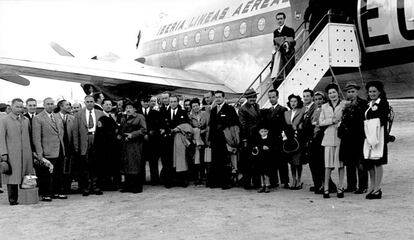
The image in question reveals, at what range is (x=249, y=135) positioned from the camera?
824cm

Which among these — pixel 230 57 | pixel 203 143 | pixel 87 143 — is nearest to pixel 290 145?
pixel 203 143

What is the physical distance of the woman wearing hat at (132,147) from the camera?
8422 mm

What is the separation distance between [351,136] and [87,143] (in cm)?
411

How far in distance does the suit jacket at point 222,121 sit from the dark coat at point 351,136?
1982 mm

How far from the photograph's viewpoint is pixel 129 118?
8.66m

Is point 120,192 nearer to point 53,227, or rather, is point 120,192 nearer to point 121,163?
point 121,163

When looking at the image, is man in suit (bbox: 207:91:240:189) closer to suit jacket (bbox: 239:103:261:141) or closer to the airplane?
suit jacket (bbox: 239:103:261:141)

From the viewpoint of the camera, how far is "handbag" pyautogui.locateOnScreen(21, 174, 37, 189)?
7367 millimetres

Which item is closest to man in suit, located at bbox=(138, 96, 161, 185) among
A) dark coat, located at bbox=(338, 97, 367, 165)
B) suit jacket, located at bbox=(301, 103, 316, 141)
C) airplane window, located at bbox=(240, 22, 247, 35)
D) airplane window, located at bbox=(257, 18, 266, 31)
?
suit jacket, located at bbox=(301, 103, 316, 141)

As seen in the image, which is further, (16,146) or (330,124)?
(16,146)

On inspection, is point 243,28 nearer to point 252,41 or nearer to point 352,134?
point 252,41

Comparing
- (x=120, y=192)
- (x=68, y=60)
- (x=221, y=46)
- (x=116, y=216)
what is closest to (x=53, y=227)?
(x=116, y=216)

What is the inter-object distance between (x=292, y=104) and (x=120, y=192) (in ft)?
10.4

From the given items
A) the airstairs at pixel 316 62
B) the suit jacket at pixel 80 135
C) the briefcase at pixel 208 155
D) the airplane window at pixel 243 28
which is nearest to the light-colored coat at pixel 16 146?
the suit jacket at pixel 80 135
